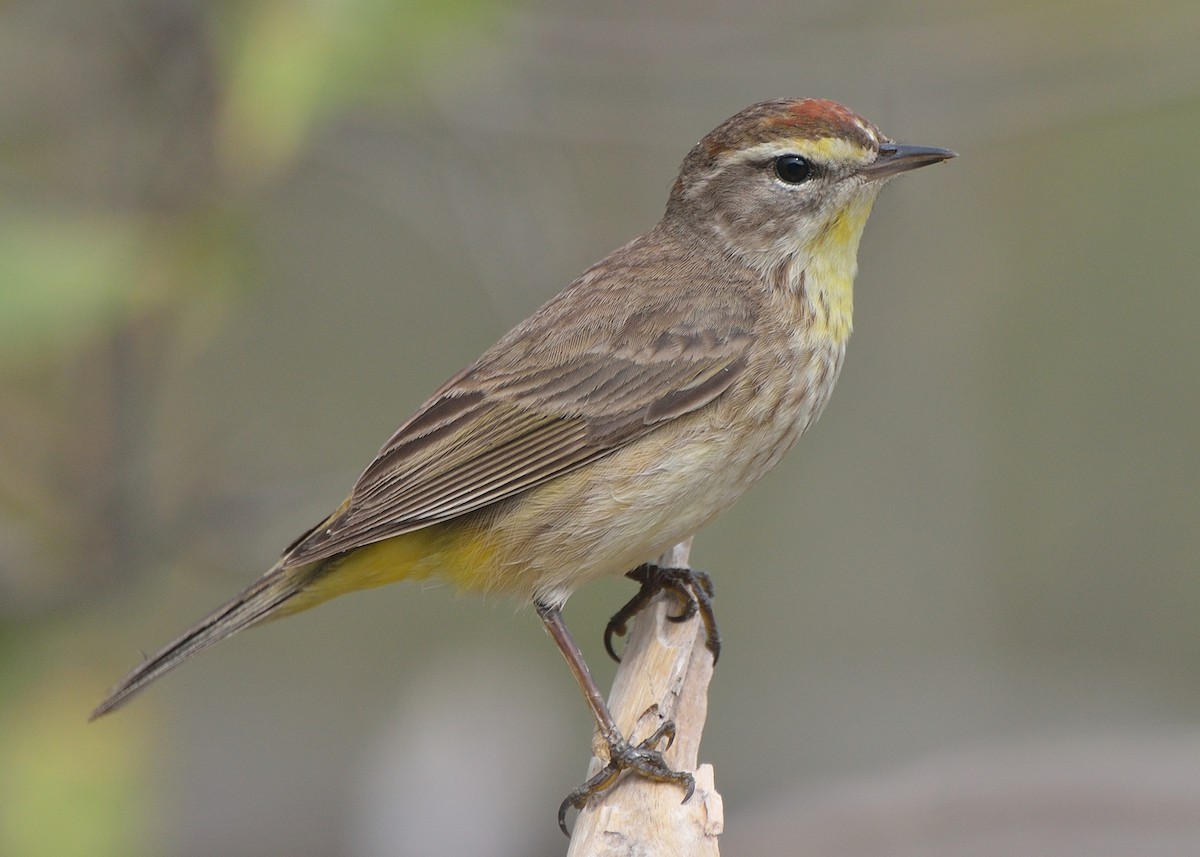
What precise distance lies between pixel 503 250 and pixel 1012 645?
4.01 metres

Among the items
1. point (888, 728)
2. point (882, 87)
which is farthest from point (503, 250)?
point (888, 728)

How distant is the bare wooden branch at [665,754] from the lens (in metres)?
2.99

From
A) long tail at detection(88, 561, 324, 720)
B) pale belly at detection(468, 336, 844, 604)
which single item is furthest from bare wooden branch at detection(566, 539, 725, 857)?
long tail at detection(88, 561, 324, 720)

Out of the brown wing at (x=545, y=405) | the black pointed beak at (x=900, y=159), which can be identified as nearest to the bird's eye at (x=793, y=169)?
the black pointed beak at (x=900, y=159)

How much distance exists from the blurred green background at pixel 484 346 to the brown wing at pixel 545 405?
1.98ft

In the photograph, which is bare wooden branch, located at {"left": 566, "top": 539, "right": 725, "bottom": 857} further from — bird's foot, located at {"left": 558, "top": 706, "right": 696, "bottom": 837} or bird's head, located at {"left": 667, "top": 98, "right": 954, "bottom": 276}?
bird's head, located at {"left": 667, "top": 98, "right": 954, "bottom": 276}

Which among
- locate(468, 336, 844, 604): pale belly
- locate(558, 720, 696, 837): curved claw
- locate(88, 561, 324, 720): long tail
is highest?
locate(468, 336, 844, 604): pale belly

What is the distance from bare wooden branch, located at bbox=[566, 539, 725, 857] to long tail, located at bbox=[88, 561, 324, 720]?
86 cm

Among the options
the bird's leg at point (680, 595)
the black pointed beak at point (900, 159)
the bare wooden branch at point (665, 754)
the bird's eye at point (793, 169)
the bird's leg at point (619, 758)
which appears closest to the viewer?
the bare wooden branch at point (665, 754)

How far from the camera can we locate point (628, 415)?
11.6 feet

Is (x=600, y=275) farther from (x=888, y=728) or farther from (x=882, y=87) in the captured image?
(x=888, y=728)

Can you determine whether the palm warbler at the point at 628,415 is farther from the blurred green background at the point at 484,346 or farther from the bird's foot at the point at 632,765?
the blurred green background at the point at 484,346

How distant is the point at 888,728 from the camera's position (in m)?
7.38

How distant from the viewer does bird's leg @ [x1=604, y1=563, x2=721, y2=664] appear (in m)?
3.82
